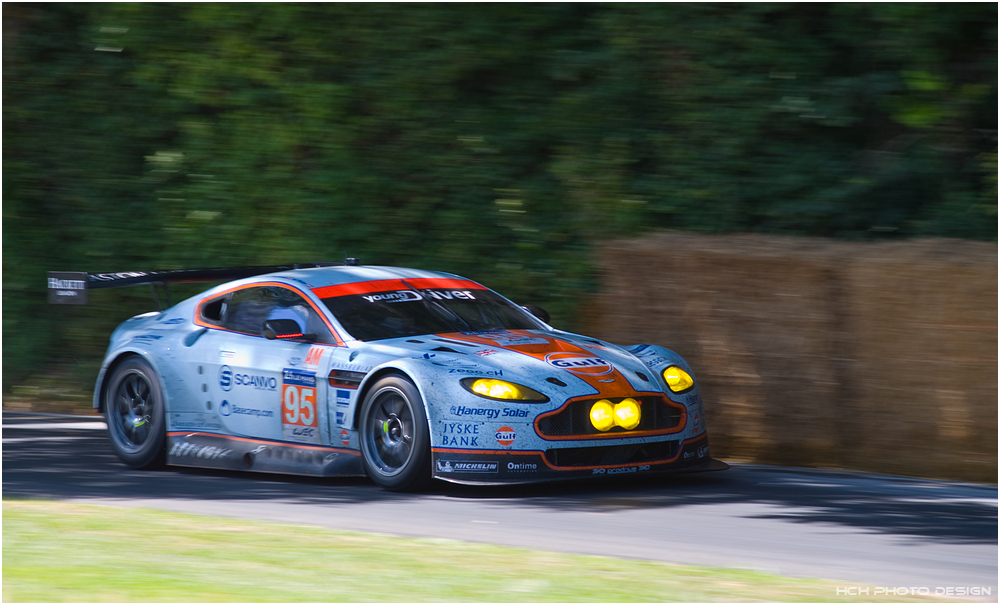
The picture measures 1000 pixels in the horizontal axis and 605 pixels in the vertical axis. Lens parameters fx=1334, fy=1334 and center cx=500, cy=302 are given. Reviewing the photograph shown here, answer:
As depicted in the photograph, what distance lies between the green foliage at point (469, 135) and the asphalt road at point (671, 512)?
3814 mm

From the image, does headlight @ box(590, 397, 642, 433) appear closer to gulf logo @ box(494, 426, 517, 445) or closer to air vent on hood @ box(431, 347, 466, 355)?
gulf logo @ box(494, 426, 517, 445)

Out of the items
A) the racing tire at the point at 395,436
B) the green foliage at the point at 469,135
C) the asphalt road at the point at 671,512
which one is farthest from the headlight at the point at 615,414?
the green foliage at the point at 469,135

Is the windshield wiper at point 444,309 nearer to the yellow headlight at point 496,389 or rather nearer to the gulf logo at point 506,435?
the yellow headlight at point 496,389

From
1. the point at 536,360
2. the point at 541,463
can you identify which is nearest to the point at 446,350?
the point at 536,360

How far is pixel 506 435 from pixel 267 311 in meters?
2.28

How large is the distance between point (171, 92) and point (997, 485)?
388 inches

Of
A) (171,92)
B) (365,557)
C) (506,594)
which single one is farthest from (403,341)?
(171,92)

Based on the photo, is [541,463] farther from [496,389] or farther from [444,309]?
[444,309]

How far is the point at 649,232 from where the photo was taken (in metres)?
12.1

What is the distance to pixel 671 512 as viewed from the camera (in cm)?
733

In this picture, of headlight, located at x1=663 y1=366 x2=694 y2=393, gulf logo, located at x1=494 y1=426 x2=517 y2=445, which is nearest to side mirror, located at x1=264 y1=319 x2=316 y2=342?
gulf logo, located at x1=494 y1=426 x2=517 y2=445

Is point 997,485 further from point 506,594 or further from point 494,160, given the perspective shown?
point 494,160

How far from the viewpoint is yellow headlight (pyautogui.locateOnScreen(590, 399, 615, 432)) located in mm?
7789

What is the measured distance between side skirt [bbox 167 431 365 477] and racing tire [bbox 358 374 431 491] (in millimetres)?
164
